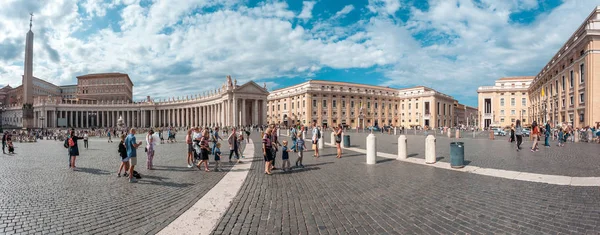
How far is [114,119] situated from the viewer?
92000 millimetres

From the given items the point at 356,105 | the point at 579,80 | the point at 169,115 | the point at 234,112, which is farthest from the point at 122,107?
the point at 579,80

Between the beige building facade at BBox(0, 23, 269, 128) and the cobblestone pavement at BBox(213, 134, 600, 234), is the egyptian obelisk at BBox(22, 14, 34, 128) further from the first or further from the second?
the cobblestone pavement at BBox(213, 134, 600, 234)

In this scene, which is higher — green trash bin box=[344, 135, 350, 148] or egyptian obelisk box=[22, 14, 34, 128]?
egyptian obelisk box=[22, 14, 34, 128]

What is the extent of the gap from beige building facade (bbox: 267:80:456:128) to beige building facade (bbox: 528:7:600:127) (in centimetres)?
3692

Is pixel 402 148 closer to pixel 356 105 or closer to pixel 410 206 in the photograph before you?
pixel 410 206

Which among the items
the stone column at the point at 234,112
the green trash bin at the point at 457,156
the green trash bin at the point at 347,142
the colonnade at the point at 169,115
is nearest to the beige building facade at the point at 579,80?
the green trash bin at the point at 347,142

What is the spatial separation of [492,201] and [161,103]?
9905cm

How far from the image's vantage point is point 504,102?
66.8 m

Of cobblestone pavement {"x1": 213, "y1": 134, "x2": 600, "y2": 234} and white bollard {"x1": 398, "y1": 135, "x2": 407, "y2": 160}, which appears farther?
white bollard {"x1": 398, "y1": 135, "x2": 407, "y2": 160}

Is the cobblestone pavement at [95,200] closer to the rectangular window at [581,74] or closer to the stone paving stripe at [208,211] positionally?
the stone paving stripe at [208,211]

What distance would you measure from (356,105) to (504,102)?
36727 millimetres

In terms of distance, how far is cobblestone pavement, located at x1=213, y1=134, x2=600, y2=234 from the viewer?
4082mm

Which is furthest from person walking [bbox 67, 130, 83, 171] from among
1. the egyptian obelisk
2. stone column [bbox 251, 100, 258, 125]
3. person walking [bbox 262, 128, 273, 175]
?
stone column [bbox 251, 100, 258, 125]

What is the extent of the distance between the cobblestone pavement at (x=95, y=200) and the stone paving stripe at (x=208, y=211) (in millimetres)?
187
